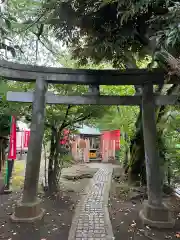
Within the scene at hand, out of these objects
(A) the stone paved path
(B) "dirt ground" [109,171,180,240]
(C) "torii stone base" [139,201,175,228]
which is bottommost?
(B) "dirt ground" [109,171,180,240]

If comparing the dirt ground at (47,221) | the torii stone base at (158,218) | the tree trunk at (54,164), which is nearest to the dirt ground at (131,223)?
the torii stone base at (158,218)

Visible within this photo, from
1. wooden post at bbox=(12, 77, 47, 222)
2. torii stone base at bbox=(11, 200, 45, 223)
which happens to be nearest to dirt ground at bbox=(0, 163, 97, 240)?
torii stone base at bbox=(11, 200, 45, 223)

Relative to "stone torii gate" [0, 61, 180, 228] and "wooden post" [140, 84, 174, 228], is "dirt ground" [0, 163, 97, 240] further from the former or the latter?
"wooden post" [140, 84, 174, 228]

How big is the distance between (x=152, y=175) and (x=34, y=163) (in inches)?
105

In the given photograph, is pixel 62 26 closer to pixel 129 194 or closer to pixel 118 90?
pixel 129 194

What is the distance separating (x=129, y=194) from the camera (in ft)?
25.7

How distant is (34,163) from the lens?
5473 mm

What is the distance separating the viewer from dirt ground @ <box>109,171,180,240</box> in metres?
4.68

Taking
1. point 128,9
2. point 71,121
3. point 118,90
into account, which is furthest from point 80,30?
point 118,90

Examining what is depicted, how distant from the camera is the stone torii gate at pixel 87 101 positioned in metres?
5.34

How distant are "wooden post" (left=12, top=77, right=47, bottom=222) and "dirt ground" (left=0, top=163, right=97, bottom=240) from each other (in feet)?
0.82

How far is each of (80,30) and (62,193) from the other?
512cm

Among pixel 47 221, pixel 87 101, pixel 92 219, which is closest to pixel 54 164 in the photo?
pixel 47 221

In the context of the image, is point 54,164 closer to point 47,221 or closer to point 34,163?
point 34,163
